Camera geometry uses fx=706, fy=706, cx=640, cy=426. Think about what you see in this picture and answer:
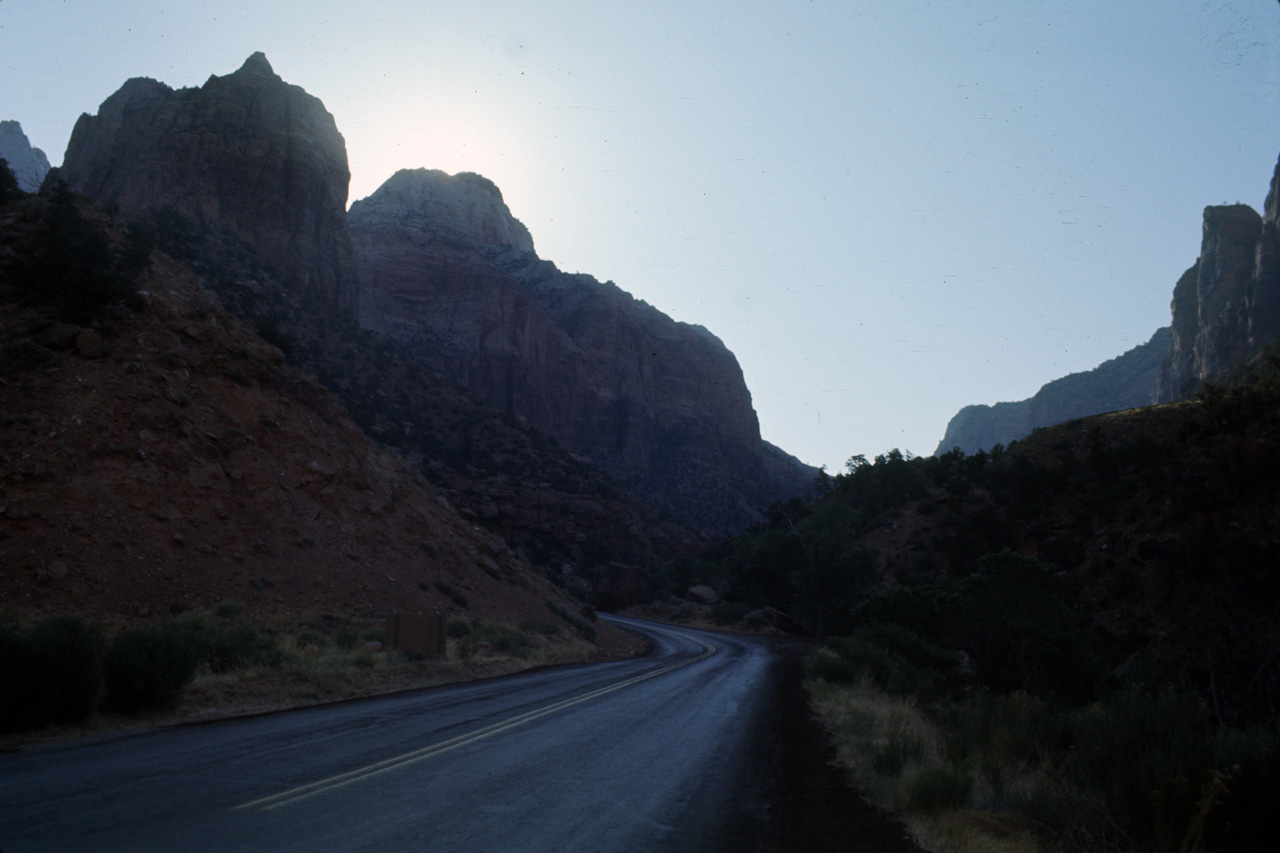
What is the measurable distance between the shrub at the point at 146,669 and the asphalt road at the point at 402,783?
1362 mm

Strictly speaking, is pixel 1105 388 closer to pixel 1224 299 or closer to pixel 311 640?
pixel 1224 299

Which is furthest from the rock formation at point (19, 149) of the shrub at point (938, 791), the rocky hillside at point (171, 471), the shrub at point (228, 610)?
the shrub at point (938, 791)

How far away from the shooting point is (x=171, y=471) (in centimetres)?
2117

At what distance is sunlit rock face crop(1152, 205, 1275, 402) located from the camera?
95.8m

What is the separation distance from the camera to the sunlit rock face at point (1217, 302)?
95.8 meters

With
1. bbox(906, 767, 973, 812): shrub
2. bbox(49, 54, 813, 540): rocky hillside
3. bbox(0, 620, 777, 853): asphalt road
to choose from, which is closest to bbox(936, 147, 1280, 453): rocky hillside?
bbox(49, 54, 813, 540): rocky hillside

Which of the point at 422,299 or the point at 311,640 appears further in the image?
the point at 422,299

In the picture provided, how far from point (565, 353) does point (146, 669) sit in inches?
4344

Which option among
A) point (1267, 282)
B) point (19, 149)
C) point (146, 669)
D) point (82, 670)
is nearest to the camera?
point (82, 670)

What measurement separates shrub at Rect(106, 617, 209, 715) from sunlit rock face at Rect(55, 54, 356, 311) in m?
60.6

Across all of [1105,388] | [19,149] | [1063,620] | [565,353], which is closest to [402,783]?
[1063,620]

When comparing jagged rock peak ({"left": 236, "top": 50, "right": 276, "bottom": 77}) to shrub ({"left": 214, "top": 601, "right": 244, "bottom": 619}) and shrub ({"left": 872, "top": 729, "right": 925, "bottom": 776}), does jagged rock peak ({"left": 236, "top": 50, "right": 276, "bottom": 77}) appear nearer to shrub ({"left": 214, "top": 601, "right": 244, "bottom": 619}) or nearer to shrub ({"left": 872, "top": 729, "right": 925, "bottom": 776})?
shrub ({"left": 214, "top": 601, "right": 244, "bottom": 619})

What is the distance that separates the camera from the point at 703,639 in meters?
38.7

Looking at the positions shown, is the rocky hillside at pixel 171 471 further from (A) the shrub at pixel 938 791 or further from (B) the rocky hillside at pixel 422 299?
(A) the shrub at pixel 938 791
